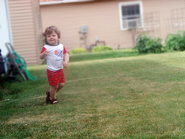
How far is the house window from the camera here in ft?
56.0

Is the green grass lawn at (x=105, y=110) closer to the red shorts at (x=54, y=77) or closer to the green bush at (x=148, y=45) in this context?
the red shorts at (x=54, y=77)

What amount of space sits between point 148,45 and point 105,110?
6.70m

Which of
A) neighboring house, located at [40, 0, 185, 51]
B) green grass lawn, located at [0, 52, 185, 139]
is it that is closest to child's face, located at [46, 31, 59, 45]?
green grass lawn, located at [0, 52, 185, 139]

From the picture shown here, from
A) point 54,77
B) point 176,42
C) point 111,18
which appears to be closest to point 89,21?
point 111,18

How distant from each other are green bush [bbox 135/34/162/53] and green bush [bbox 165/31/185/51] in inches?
14.2

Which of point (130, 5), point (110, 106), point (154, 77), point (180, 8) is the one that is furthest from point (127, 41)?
point (110, 106)

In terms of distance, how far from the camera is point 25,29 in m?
11.0

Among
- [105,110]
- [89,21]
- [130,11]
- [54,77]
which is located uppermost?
[130,11]

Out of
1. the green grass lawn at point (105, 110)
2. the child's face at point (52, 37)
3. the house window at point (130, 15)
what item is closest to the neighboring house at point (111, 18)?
the house window at point (130, 15)

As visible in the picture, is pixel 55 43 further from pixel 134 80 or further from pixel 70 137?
pixel 70 137

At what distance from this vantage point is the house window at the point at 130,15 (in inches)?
672

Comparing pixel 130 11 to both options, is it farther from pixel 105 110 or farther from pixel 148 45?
pixel 105 110

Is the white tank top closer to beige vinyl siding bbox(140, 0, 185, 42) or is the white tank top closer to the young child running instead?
the young child running

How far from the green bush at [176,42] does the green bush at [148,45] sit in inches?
14.2
